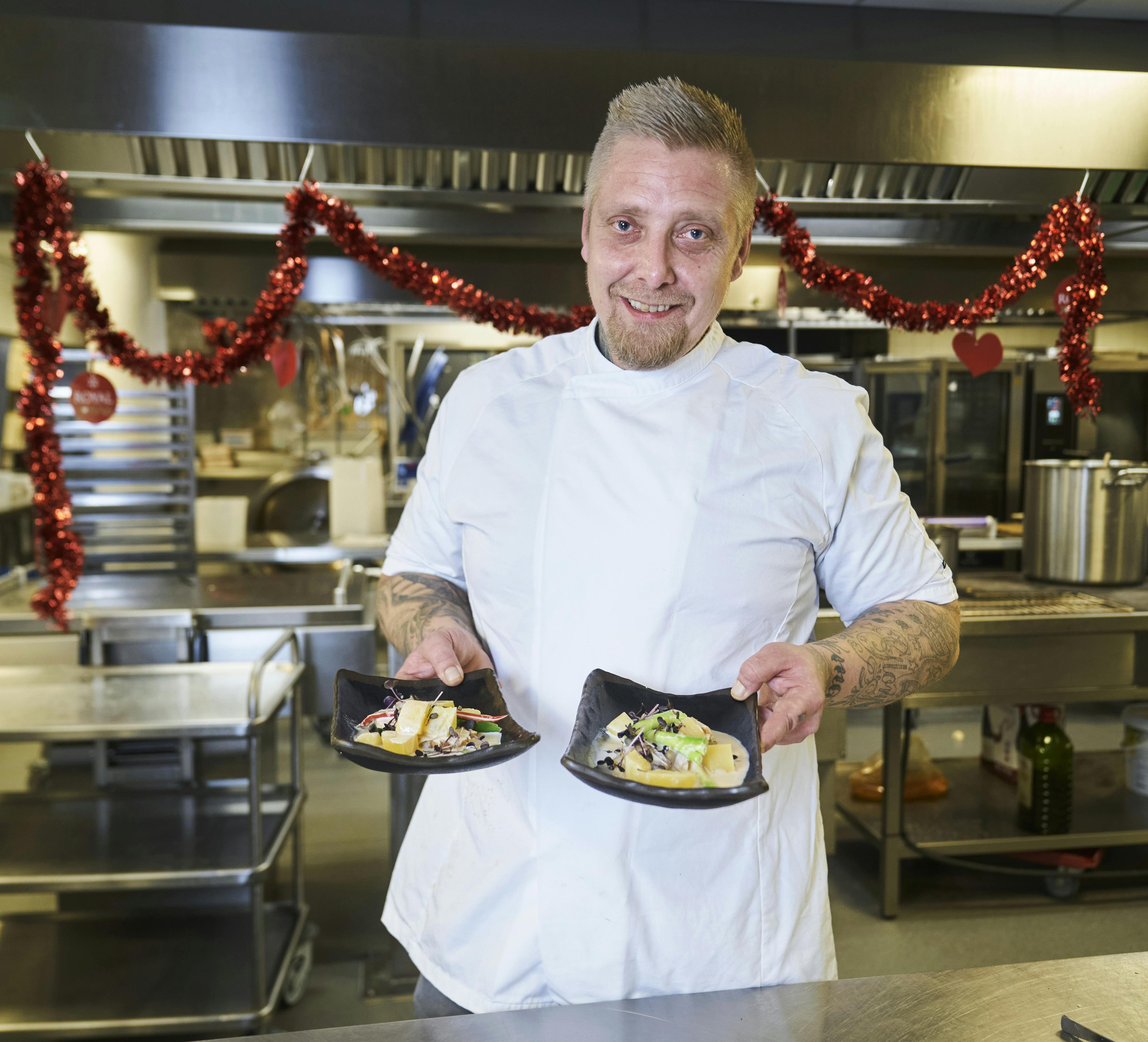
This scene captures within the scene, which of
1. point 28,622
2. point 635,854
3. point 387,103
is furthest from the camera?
point 28,622

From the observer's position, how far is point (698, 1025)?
106 centimetres

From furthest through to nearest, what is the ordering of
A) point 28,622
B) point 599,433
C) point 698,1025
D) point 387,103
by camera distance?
1. point 28,622
2. point 387,103
3. point 599,433
4. point 698,1025

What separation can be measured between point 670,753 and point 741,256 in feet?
2.11

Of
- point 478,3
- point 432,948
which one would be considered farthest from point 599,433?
point 478,3

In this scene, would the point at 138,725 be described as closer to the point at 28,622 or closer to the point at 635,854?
the point at 28,622

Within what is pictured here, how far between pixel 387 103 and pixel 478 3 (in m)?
0.38

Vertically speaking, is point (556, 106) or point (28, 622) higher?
point (556, 106)

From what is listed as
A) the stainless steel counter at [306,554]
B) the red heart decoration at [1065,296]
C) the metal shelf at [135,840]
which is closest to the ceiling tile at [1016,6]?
the red heart decoration at [1065,296]

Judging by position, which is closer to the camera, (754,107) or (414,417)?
(754,107)

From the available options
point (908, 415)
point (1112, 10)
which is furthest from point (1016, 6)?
point (908, 415)

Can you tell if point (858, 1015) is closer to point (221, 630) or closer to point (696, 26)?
point (221, 630)

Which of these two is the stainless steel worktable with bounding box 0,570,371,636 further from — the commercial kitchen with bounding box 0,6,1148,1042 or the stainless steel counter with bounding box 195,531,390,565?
the stainless steel counter with bounding box 195,531,390,565

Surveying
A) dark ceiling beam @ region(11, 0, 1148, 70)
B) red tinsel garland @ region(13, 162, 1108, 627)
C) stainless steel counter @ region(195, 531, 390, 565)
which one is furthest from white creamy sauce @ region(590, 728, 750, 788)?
stainless steel counter @ region(195, 531, 390, 565)

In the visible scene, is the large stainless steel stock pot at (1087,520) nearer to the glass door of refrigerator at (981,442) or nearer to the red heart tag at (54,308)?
the glass door of refrigerator at (981,442)
